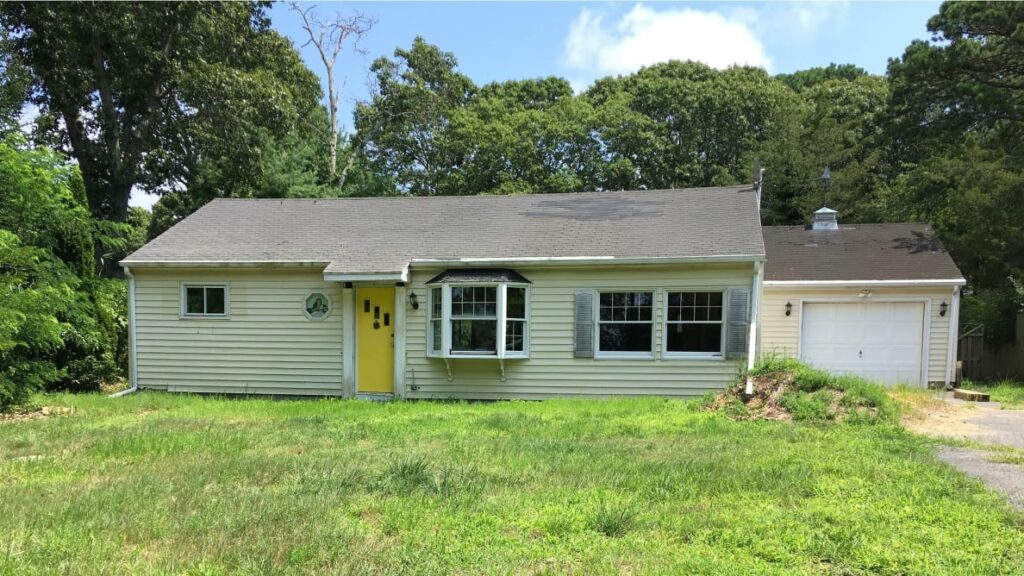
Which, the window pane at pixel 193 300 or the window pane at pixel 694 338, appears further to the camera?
the window pane at pixel 193 300

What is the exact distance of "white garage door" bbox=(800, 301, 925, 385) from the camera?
12.2m

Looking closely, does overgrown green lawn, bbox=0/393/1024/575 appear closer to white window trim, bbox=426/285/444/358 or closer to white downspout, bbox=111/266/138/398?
white window trim, bbox=426/285/444/358

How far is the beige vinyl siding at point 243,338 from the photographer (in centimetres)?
1091

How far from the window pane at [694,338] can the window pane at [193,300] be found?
8.48 metres

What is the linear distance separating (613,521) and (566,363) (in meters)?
6.58

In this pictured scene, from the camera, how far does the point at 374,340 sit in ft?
35.4

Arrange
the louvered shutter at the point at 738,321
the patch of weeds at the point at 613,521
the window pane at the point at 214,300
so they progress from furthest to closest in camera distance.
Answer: the window pane at the point at 214,300 → the louvered shutter at the point at 738,321 → the patch of weeds at the point at 613,521

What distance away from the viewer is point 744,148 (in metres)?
29.6

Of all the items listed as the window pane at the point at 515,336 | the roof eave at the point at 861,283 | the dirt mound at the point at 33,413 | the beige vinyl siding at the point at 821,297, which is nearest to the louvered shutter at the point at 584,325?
the window pane at the point at 515,336

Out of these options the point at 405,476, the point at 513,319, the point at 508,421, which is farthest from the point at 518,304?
the point at 405,476

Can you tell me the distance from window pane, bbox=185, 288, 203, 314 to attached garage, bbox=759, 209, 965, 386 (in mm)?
11011

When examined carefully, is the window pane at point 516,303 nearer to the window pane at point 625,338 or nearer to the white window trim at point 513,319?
the white window trim at point 513,319

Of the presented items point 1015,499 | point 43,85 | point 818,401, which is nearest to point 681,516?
point 1015,499

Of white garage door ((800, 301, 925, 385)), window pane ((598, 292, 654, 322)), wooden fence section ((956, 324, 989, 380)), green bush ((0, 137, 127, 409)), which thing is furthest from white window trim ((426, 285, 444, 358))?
wooden fence section ((956, 324, 989, 380))
